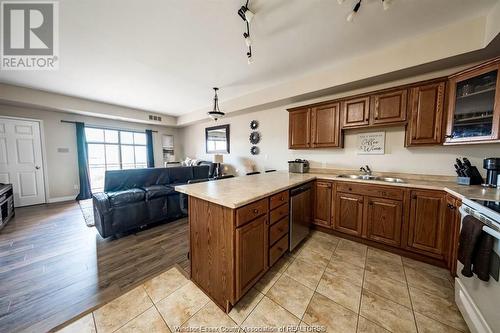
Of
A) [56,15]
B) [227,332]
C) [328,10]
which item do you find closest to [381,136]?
[328,10]

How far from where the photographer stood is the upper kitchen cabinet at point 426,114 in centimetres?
205

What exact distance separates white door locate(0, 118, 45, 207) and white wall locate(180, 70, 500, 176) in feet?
14.4

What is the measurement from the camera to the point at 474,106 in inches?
71.7

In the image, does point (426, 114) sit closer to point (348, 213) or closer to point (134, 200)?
point (348, 213)

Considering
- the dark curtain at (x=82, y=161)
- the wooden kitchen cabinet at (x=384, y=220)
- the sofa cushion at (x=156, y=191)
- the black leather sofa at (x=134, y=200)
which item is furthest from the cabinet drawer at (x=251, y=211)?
the dark curtain at (x=82, y=161)

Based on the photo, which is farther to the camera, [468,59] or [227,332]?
[468,59]

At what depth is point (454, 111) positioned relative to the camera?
1.95m

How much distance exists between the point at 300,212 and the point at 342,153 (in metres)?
1.48

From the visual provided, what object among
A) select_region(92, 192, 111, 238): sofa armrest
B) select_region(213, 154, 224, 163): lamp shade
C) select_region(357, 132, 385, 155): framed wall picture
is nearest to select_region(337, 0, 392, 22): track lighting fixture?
select_region(357, 132, 385, 155): framed wall picture

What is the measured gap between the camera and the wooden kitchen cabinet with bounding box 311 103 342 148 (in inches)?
110

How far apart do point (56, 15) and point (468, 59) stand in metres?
4.56

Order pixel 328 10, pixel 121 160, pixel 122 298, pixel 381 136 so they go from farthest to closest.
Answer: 1. pixel 121 160
2. pixel 381 136
3. pixel 328 10
4. pixel 122 298

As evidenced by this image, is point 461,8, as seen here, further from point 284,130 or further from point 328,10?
point 284,130

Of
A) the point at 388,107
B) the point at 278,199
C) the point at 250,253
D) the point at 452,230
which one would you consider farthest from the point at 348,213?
the point at 250,253
